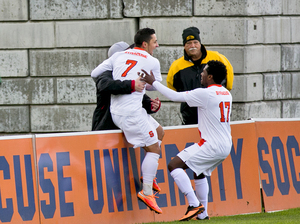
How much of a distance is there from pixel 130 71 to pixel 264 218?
223 centimetres

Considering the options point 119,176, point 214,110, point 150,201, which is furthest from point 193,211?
point 214,110

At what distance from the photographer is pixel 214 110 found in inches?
208

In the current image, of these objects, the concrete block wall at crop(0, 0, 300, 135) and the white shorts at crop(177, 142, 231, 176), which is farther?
the concrete block wall at crop(0, 0, 300, 135)

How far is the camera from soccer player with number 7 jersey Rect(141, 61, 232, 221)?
5285 mm

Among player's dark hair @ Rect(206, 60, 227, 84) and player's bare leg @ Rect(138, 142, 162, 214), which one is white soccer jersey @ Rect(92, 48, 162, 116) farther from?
player's dark hair @ Rect(206, 60, 227, 84)

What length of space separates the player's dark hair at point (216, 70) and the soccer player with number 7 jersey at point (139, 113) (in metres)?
0.63

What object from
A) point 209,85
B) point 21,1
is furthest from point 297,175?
point 21,1

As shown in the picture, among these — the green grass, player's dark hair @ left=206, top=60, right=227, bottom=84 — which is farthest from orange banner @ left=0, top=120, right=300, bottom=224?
player's dark hair @ left=206, top=60, right=227, bottom=84

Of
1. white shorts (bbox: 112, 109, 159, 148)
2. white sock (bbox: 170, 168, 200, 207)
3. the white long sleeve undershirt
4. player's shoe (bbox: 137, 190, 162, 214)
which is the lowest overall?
player's shoe (bbox: 137, 190, 162, 214)

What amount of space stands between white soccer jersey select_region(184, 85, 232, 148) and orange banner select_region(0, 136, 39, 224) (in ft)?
6.19

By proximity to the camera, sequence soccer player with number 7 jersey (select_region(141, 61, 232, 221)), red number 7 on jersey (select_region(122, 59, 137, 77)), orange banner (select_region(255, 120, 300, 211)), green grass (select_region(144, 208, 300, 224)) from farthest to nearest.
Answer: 1. orange banner (select_region(255, 120, 300, 211))
2. red number 7 on jersey (select_region(122, 59, 137, 77))
3. soccer player with number 7 jersey (select_region(141, 61, 232, 221))
4. green grass (select_region(144, 208, 300, 224))

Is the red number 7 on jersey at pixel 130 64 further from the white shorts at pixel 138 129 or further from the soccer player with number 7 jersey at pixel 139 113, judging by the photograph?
the white shorts at pixel 138 129

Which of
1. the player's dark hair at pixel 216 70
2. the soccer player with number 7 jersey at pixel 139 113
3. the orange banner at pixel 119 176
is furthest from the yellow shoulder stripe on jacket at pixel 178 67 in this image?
Answer: the player's dark hair at pixel 216 70

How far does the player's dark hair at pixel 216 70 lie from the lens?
211 inches
